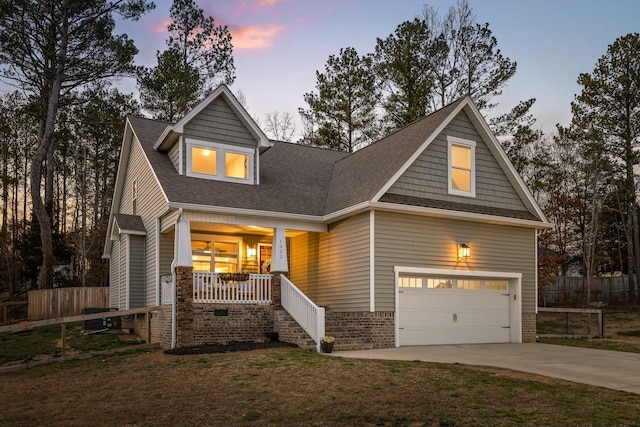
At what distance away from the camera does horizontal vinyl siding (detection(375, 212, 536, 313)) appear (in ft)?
53.0

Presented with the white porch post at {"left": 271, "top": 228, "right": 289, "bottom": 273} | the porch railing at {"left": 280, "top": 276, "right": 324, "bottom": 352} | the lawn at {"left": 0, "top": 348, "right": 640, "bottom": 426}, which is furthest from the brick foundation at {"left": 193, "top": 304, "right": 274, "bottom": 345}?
the lawn at {"left": 0, "top": 348, "right": 640, "bottom": 426}

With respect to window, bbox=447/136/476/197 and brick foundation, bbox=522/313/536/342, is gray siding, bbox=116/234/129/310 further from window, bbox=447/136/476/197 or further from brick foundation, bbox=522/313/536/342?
brick foundation, bbox=522/313/536/342

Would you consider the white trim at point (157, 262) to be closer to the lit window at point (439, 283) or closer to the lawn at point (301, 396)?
the lawn at point (301, 396)

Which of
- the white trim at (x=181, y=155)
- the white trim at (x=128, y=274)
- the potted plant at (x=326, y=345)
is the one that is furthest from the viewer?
the white trim at (x=128, y=274)

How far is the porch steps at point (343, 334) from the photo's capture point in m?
14.9

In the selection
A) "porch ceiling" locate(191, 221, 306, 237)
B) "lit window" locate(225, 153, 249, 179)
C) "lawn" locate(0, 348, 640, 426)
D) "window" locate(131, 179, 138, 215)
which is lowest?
"lawn" locate(0, 348, 640, 426)

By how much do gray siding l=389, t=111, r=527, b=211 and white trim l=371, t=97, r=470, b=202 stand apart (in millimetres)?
193

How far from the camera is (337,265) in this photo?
1748 centimetres

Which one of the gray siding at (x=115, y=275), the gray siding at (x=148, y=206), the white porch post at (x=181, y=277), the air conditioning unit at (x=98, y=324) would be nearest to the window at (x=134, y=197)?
the gray siding at (x=148, y=206)

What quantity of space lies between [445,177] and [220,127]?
689 cm

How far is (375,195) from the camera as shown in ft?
52.1

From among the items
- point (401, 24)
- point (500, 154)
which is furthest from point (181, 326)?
point (401, 24)

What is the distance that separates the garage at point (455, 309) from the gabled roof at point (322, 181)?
209 cm

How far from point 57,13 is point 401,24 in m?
16.9
